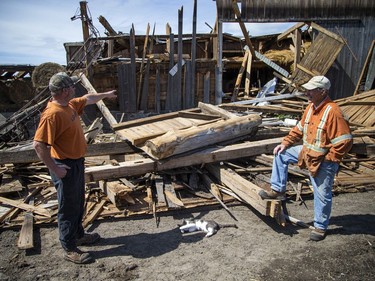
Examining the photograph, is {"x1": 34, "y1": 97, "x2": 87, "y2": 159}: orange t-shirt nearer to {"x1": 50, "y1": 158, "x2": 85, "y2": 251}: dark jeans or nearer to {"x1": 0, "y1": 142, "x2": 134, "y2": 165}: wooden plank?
{"x1": 50, "y1": 158, "x2": 85, "y2": 251}: dark jeans

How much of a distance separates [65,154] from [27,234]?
152cm

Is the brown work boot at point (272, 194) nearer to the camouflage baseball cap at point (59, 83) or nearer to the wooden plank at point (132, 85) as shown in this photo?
the camouflage baseball cap at point (59, 83)

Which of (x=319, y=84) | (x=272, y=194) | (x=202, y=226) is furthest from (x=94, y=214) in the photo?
(x=319, y=84)

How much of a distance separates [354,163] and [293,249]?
3387 mm

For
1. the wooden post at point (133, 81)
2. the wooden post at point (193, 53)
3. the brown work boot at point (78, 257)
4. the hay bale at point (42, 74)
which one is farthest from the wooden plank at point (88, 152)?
the hay bale at point (42, 74)

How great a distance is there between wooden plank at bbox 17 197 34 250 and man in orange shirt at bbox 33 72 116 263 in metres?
0.59

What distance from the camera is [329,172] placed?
13.3 ft

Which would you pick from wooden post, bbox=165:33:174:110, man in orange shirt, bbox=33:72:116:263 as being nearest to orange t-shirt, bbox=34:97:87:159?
man in orange shirt, bbox=33:72:116:263

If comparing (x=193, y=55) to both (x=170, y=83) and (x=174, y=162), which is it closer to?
(x=170, y=83)

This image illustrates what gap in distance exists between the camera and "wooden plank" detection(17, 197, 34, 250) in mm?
4102

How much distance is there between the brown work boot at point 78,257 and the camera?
152 inches

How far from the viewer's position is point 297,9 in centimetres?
1197

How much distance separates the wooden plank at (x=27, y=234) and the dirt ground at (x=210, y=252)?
0.12 m

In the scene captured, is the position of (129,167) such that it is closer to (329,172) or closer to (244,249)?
(244,249)
